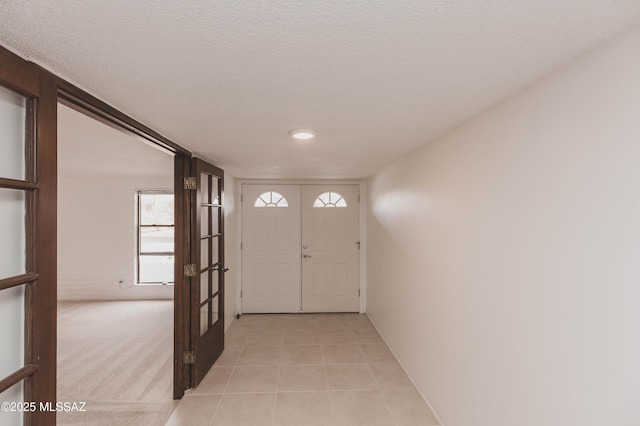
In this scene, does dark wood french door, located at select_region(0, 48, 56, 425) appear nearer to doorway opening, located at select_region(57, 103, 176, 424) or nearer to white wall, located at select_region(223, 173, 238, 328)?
doorway opening, located at select_region(57, 103, 176, 424)

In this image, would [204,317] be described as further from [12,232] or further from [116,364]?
[12,232]

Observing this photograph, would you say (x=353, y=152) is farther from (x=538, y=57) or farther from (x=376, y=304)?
(x=376, y=304)

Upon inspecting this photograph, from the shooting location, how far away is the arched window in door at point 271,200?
5273mm

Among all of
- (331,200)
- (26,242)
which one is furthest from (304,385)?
(331,200)

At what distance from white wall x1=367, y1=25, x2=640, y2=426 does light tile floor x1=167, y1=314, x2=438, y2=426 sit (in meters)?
0.54

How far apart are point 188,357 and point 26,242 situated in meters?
2.04

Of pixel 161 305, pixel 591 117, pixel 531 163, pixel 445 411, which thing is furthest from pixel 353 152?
pixel 161 305

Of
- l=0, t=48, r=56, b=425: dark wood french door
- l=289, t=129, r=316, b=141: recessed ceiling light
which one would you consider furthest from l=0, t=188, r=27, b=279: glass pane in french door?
l=289, t=129, r=316, b=141: recessed ceiling light

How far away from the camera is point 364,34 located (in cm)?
103

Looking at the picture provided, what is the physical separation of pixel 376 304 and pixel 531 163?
11.1ft

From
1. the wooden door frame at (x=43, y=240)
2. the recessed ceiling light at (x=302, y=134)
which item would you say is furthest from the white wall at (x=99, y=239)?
the wooden door frame at (x=43, y=240)

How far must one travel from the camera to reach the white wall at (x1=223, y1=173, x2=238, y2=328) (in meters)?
4.44

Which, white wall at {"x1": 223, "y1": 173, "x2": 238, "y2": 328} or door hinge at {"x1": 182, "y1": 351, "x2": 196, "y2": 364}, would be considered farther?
white wall at {"x1": 223, "y1": 173, "x2": 238, "y2": 328}

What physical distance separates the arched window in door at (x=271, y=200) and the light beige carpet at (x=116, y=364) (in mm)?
2274
